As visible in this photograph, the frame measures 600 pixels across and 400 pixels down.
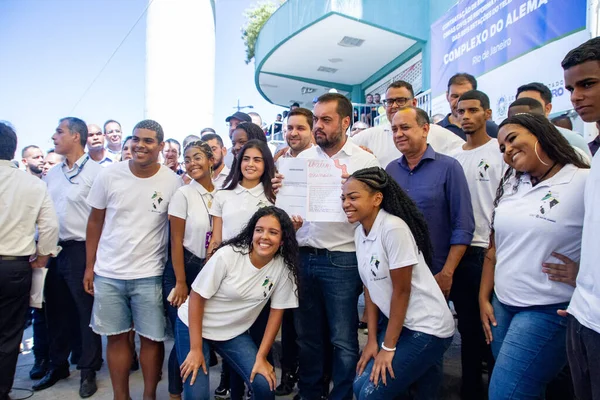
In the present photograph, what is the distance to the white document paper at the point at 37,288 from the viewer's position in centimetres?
335

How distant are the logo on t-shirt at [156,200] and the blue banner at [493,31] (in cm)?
510

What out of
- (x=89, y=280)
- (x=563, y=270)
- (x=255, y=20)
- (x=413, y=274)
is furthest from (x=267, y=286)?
(x=255, y=20)

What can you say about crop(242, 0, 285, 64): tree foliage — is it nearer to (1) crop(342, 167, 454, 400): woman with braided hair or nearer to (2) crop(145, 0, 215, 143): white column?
(2) crop(145, 0, 215, 143): white column

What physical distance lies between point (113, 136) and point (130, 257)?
3.27m

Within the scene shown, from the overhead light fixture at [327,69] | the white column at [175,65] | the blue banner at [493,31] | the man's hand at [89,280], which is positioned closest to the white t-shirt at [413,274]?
the man's hand at [89,280]

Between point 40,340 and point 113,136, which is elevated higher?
point 113,136

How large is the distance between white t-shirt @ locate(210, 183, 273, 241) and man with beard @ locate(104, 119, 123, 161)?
3369 mm

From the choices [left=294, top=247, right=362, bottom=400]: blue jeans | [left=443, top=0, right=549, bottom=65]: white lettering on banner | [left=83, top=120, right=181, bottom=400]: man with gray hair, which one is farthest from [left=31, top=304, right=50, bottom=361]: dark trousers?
[left=443, top=0, right=549, bottom=65]: white lettering on banner

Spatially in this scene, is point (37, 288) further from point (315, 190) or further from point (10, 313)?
point (315, 190)

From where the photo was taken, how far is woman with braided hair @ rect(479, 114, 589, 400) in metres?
1.94

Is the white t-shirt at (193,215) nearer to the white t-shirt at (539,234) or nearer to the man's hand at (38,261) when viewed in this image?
the man's hand at (38,261)

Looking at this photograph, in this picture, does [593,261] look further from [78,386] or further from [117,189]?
[78,386]

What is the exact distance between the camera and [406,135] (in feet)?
9.41

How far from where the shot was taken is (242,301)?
2.79 meters
